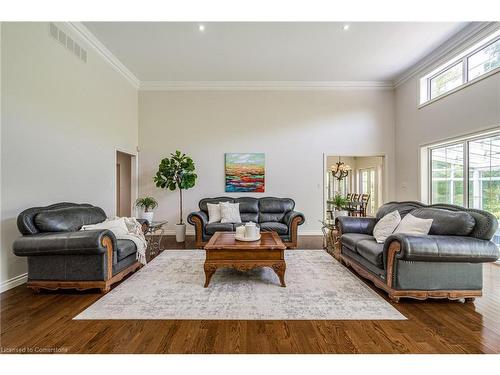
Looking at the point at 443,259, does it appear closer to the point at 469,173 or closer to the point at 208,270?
the point at 208,270

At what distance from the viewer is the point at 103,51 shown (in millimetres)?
4562

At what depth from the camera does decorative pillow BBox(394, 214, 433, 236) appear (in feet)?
9.43

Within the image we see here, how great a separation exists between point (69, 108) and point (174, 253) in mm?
2905

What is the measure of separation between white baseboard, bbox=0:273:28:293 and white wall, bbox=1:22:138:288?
0.03 meters

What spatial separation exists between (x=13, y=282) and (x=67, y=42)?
3.51 meters

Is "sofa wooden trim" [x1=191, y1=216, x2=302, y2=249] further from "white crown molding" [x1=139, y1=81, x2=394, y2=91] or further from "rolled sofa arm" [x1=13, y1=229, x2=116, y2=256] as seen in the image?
"white crown molding" [x1=139, y1=81, x2=394, y2=91]

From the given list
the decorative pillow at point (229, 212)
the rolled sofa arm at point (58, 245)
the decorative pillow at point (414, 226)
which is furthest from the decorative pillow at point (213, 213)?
the decorative pillow at point (414, 226)

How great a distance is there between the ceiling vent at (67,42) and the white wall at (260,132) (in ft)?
7.10

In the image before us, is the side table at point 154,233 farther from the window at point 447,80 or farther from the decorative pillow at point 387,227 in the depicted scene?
the window at point 447,80

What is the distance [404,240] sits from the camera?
2.45 metres

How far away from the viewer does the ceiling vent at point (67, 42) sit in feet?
11.4

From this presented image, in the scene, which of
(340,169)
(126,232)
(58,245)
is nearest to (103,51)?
(126,232)
